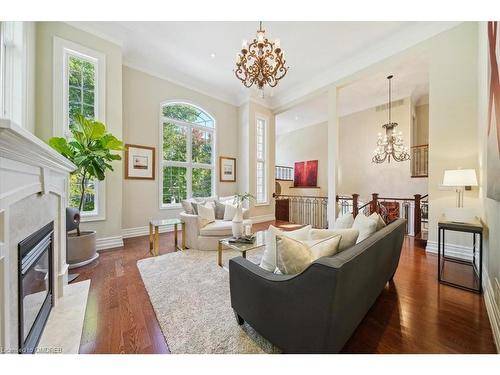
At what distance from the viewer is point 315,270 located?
0.95m

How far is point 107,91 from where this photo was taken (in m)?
3.43

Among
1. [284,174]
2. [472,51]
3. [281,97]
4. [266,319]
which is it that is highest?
[281,97]

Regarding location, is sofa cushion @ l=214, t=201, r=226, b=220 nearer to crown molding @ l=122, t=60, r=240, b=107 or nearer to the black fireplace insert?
the black fireplace insert

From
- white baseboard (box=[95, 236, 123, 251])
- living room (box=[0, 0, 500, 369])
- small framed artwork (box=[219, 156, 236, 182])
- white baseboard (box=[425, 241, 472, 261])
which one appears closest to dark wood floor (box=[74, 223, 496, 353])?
living room (box=[0, 0, 500, 369])

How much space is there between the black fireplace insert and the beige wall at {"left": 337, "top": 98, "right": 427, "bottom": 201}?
7173 mm

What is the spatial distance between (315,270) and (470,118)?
3.69 m

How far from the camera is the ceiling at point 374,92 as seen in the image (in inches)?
175

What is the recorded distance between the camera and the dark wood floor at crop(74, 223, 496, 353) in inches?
52.9

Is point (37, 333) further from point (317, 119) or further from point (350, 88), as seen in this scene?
point (317, 119)

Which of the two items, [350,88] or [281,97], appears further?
[281,97]

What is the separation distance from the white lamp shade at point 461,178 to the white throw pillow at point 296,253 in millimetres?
2482
